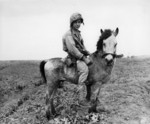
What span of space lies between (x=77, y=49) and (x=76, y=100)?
2.83 metres

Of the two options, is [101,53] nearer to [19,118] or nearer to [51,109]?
[51,109]

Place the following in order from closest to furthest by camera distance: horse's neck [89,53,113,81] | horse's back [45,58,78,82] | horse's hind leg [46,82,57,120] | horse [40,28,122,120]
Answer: horse [40,28,122,120]
horse's neck [89,53,113,81]
horse's back [45,58,78,82]
horse's hind leg [46,82,57,120]

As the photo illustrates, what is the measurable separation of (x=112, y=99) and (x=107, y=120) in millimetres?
1642

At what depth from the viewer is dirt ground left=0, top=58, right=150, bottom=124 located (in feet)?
29.1

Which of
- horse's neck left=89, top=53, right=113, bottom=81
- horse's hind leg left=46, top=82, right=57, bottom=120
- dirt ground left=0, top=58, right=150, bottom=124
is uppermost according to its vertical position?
horse's neck left=89, top=53, right=113, bottom=81

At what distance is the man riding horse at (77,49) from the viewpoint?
822 centimetres

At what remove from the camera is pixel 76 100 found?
10.4m

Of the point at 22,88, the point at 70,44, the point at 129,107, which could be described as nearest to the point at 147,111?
the point at 129,107

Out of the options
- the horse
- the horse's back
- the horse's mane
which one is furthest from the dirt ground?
the horse's mane

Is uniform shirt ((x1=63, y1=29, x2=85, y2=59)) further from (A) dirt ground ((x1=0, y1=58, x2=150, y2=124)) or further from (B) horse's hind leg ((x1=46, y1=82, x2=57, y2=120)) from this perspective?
(A) dirt ground ((x1=0, y1=58, x2=150, y2=124))

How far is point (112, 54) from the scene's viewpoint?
25.3 ft

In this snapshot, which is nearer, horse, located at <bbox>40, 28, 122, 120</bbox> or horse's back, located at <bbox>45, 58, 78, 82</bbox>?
horse, located at <bbox>40, 28, 122, 120</bbox>

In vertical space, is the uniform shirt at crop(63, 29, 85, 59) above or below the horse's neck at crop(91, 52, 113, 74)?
above

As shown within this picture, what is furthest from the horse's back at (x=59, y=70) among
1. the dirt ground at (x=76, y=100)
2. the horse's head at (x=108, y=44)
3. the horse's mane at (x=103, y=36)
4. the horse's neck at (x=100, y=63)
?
the dirt ground at (x=76, y=100)
